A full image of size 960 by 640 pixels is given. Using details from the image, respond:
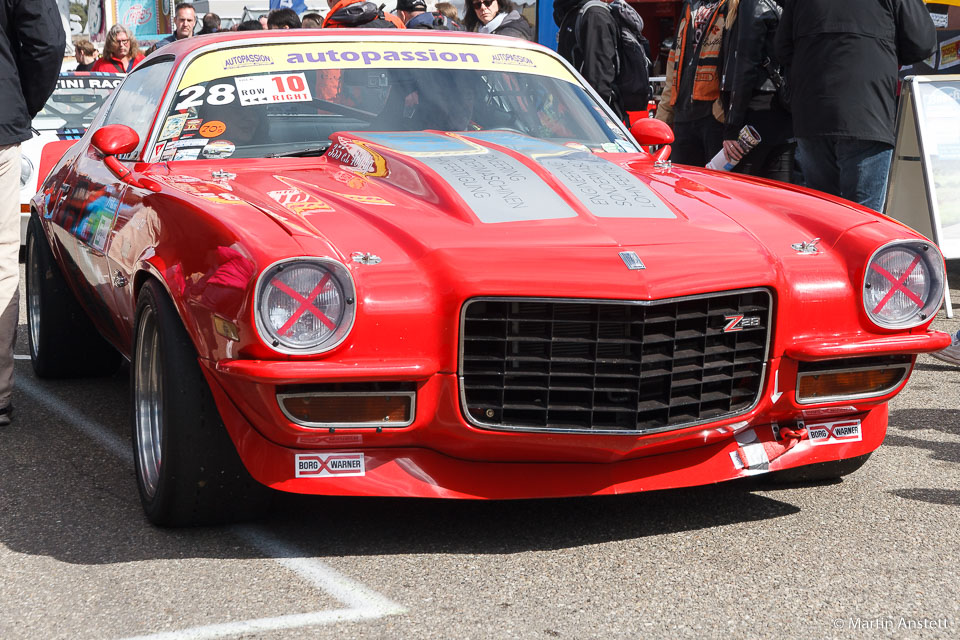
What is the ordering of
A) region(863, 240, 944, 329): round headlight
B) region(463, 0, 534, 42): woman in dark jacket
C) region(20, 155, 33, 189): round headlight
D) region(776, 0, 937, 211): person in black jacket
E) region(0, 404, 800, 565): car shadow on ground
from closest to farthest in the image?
1. region(0, 404, 800, 565): car shadow on ground
2. region(863, 240, 944, 329): round headlight
3. region(776, 0, 937, 211): person in black jacket
4. region(463, 0, 534, 42): woman in dark jacket
5. region(20, 155, 33, 189): round headlight

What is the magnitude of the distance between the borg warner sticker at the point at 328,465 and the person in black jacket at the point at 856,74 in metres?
3.32

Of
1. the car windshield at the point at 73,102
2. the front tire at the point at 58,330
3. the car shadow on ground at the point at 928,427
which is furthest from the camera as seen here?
the car windshield at the point at 73,102

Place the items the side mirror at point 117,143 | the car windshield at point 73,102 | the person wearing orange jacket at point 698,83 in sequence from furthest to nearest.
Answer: the car windshield at point 73,102, the person wearing orange jacket at point 698,83, the side mirror at point 117,143

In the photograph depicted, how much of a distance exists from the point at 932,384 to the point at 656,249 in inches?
104

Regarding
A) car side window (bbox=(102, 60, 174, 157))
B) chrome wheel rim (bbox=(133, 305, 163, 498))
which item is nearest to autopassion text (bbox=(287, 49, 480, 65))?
car side window (bbox=(102, 60, 174, 157))

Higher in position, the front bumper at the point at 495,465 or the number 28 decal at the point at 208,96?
the number 28 decal at the point at 208,96

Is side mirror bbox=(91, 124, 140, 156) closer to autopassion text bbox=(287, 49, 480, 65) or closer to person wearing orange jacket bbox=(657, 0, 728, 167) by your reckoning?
autopassion text bbox=(287, 49, 480, 65)

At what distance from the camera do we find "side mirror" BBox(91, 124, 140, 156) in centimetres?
380

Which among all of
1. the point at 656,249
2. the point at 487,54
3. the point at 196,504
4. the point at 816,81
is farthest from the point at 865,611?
the point at 816,81

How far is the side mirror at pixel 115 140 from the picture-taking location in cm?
380

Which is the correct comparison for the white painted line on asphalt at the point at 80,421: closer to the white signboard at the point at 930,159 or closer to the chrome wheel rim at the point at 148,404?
the chrome wheel rim at the point at 148,404

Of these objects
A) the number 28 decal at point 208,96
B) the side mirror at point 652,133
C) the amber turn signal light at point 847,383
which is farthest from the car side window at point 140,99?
the amber turn signal light at point 847,383

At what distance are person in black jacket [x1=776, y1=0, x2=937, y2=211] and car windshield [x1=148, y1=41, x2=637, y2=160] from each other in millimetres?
1417

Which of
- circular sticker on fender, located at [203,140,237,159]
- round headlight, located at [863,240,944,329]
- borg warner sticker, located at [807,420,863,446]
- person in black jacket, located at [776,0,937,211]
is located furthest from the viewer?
person in black jacket, located at [776,0,937,211]
